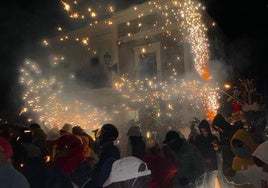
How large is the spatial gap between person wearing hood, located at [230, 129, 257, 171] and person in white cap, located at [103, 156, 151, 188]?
3.14 metres

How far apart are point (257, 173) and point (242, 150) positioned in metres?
0.52

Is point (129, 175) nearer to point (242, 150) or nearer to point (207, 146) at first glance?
point (242, 150)

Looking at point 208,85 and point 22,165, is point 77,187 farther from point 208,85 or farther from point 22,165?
point 208,85

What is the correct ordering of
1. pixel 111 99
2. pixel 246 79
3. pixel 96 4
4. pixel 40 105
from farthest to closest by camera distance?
pixel 40 105 → pixel 111 99 → pixel 96 4 → pixel 246 79

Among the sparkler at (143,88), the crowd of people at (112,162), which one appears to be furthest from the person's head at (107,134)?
the sparkler at (143,88)

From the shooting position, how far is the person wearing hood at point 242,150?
5.60 metres

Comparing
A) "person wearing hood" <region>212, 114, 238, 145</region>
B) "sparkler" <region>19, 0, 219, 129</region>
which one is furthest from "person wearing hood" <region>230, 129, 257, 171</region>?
"sparkler" <region>19, 0, 219, 129</region>

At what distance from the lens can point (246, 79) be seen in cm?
1319

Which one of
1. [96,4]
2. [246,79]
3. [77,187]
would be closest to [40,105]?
[96,4]

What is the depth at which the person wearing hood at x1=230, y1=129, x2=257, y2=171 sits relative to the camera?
5.60m

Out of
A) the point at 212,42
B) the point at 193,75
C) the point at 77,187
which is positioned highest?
the point at 212,42

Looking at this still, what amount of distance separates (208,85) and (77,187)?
1055cm

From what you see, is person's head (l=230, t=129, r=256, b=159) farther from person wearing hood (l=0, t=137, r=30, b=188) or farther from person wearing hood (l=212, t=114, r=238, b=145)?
person wearing hood (l=0, t=137, r=30, b=188)

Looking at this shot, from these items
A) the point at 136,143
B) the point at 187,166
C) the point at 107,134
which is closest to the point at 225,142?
the point at 187,166
